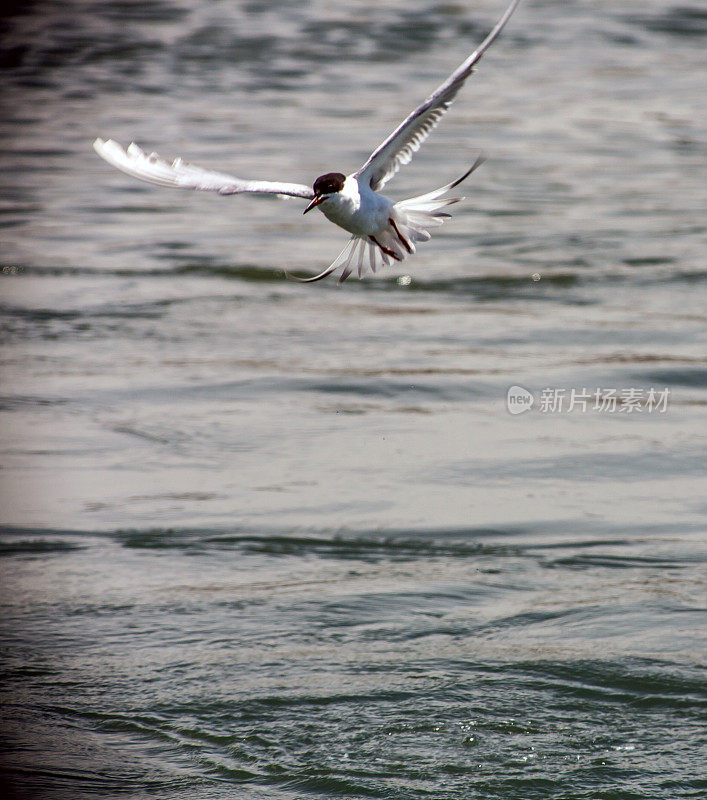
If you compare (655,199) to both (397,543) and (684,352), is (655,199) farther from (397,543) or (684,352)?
(397,543)

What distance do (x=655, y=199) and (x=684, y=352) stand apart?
15.1 ft

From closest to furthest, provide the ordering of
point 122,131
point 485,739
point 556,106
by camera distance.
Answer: point 485,739 → point 122,131 → point 556,106

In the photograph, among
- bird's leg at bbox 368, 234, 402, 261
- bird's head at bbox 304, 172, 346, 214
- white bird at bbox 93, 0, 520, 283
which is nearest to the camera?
bird's head at bbox 304, 172, 346, 214

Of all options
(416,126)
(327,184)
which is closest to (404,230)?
(416,126)

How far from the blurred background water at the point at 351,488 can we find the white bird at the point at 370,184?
59.0 inches

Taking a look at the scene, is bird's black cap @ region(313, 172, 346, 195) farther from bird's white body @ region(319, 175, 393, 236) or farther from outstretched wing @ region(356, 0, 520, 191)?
outstretched wing @ region(356, 0, 520, 191)

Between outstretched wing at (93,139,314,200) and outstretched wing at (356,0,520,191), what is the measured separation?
1.15 feet

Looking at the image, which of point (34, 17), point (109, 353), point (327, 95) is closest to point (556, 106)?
point (327, 95)

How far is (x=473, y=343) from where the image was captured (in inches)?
378

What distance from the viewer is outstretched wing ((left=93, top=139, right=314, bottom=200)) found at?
4945 mm

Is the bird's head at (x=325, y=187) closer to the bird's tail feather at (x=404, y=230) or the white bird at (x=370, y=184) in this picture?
the white bird at (x=370, y=184)

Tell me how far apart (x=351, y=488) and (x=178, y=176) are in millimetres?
2476

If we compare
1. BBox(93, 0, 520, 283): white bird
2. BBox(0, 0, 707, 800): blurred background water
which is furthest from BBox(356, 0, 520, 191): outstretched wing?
BBox(0, 0, 707, 800): blurred background water

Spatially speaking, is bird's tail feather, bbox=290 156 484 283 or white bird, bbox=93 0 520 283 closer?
white bird, bbox=93 0 520 283
